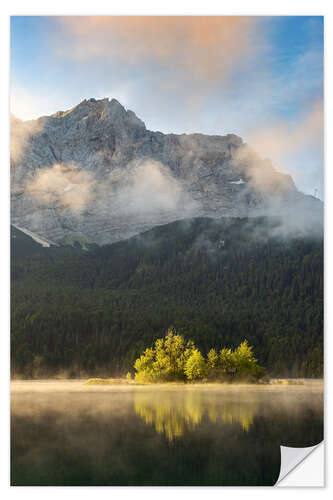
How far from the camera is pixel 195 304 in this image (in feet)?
54.8

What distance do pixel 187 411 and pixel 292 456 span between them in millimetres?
2002

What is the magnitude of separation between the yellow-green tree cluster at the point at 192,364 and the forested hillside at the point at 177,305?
39cm

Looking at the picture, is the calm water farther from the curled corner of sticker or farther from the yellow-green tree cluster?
the yellow-green tree cluster

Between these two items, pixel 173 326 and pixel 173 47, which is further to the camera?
pixel 173 326

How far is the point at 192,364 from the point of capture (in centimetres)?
1161

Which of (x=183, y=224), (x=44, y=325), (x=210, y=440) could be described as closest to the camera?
(x=210, y=440)

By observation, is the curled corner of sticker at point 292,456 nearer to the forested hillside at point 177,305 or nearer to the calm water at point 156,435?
the calm water at point 156,435

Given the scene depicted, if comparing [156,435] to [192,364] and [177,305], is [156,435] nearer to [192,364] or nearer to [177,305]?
[192,364]
